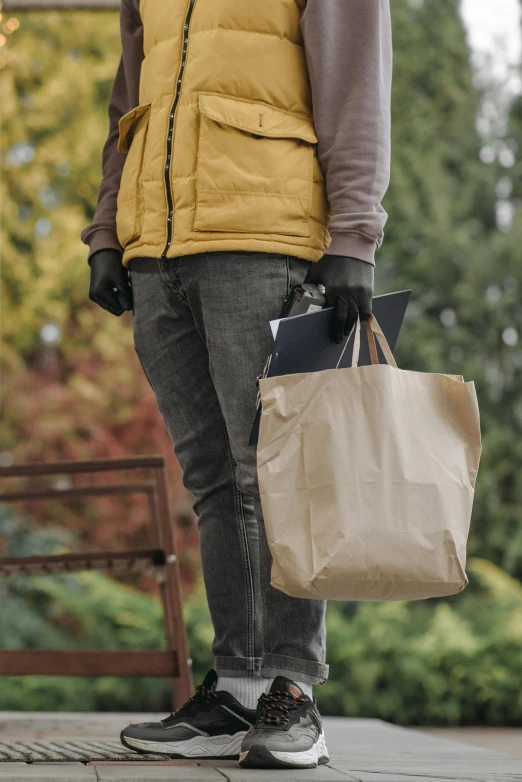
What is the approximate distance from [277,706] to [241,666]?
24cm

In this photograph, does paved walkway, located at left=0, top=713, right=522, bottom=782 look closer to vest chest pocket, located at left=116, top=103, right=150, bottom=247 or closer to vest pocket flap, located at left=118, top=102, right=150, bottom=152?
vest chest pocket, located at left=116, top=103, right=150, bottom=247

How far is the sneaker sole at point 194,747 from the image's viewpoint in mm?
1851

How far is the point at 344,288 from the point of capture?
172 cm

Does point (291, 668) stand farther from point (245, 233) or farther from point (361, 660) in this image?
point (361, 660)

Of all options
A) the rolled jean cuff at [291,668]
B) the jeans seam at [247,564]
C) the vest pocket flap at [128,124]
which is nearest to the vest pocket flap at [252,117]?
the vest pocket flap at [128,124]

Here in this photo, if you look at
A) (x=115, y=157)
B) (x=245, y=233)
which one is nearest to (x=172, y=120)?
(x=245, y=233)

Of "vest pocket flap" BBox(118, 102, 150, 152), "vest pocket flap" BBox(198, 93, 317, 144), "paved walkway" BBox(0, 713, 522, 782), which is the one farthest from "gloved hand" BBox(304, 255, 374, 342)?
"paved walkway" BBox(0, 713, 522, 782)

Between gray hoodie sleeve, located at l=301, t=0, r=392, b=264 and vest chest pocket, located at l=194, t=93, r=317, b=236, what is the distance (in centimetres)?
6

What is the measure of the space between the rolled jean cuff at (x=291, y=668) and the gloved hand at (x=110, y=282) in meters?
0.76

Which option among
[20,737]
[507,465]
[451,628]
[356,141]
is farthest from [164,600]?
[507,465]

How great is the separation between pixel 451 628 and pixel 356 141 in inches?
172

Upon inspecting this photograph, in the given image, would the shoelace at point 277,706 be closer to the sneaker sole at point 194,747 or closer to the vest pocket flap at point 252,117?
the sneaker sole at point 194,747

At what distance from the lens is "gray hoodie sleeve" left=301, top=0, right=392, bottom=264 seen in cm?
179

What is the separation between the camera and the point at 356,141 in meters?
1.81
